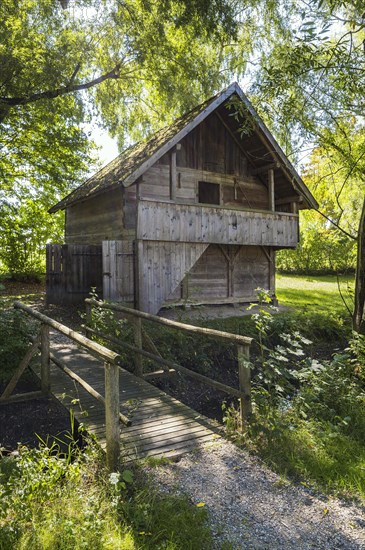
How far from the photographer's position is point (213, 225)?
42.9ft

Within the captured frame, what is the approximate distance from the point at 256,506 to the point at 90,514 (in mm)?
1391

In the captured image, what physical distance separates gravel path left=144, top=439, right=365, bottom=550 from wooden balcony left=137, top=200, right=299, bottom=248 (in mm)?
8204

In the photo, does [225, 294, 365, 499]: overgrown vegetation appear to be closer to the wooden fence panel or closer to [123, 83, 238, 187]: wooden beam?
[123, 83, 238, 187]: wooden beam

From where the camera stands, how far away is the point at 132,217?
1217 centimetres

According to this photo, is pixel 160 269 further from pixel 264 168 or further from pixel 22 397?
→ pixel 22 397

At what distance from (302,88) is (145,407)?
5.85 metres

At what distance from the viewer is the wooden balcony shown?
11.7 meters

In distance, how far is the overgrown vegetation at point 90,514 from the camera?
287 cm

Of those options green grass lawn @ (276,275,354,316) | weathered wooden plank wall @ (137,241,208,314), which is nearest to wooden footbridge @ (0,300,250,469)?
weathered wooden plank wall @ (137,241,208,314)

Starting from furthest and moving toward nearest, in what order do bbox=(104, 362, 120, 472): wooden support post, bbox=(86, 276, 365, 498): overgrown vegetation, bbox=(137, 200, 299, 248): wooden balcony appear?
bbox=(137, 200, 299, 248): wooden balcony → bbox=(86, 276, 365, 498): overgrown vegetation → bbox=(104, 362, 120, 472): wooden support post

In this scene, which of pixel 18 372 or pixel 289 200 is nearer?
pixel 18 372

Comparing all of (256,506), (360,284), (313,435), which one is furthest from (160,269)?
(256,506)

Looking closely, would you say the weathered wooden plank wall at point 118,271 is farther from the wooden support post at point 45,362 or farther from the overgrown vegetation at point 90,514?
the overgrown vegetation at point 90,514

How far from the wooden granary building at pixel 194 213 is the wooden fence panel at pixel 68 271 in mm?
204
